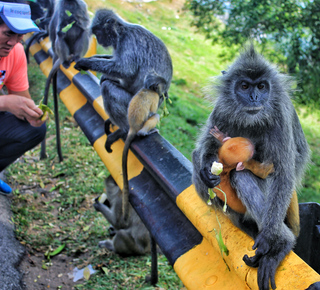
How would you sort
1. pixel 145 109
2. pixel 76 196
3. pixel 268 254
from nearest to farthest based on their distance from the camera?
1. pixel 268 254
2. pixel 145 109
3. pixel 76 196

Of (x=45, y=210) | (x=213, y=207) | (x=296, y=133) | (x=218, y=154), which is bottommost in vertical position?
(x=45, y=210)

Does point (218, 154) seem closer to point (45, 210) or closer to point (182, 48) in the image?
point (45, 210)

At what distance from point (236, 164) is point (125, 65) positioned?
2.55 meters

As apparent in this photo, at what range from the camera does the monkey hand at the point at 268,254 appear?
5.54ft

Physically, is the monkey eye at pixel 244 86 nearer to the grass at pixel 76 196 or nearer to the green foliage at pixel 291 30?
the grass at pixel 76 196

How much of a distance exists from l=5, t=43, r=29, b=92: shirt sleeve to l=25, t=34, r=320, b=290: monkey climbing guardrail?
1.37 m

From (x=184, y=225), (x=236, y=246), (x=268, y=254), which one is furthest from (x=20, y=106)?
(x=268, y=254)

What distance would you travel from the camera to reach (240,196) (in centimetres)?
223

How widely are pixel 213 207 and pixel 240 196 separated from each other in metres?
0.20

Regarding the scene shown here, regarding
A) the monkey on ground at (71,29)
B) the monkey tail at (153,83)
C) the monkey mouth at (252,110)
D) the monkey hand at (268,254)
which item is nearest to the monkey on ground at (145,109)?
the monkey tail at (153,83)

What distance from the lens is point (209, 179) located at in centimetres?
218

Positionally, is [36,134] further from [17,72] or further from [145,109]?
[145,109]

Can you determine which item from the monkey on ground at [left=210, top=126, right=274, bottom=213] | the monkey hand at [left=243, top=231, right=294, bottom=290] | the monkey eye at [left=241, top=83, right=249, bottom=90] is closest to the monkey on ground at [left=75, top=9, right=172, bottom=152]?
the monkey eye at [left=241, top=83, right=249, bottom=90]

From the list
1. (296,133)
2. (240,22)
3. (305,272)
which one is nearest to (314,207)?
(296,133)
